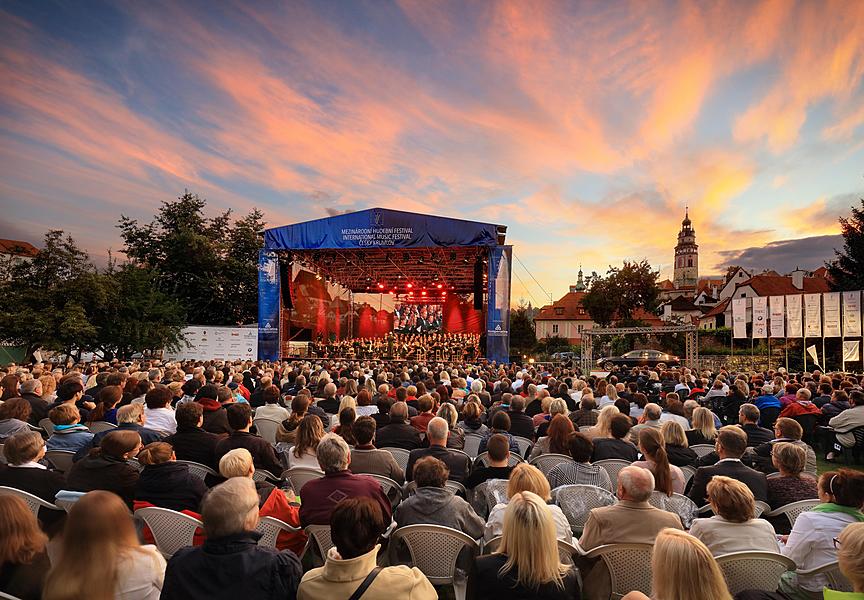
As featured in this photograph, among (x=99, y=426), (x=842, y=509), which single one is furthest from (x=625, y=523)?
(x=99, y=426)

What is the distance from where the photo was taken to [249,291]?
1251 inches

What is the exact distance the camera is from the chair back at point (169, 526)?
2.71 meters

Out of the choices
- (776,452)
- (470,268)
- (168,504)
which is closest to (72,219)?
(470,268)

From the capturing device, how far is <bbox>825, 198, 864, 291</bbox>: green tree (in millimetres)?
26422

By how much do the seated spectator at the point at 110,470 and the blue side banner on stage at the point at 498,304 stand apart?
1734 centimetres

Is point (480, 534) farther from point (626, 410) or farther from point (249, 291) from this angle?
point (249, 291)

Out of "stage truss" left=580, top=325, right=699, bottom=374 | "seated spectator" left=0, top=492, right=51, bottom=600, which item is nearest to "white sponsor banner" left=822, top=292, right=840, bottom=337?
"stage truss" left=580, top=325, right=699, bottom=374

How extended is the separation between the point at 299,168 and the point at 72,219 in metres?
16.4

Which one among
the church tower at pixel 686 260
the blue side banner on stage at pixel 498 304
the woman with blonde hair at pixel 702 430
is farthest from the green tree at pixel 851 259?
the church tower at pixel 686 260

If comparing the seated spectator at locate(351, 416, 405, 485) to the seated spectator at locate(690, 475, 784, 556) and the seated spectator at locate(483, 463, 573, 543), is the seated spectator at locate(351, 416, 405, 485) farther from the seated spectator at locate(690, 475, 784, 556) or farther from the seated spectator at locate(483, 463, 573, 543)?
the seated spectator at locate(690, 475, 784, 556)

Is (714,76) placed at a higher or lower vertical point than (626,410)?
higher

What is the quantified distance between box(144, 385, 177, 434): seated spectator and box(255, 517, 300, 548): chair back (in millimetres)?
3298

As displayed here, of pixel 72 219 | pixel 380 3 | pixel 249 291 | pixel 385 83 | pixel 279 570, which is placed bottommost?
pixel 279 570

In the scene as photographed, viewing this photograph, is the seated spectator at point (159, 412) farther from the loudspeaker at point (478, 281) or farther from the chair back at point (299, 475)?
the loudspeaker at point (478, 281)
